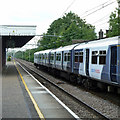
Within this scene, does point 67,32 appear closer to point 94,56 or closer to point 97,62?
point 94,56

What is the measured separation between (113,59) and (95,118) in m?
3.84

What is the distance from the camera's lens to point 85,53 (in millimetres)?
15805

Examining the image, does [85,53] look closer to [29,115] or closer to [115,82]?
[115,82]

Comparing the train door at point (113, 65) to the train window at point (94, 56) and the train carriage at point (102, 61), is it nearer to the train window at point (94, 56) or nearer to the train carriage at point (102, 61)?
the train carriage at point (102, 61)

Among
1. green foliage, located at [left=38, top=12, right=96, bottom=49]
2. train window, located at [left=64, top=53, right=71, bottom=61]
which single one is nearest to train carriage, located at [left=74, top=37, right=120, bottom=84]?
train window, located at [left=64, top=53, right=71, bottom=61]

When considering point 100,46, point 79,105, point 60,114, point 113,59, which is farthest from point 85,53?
point 60,114

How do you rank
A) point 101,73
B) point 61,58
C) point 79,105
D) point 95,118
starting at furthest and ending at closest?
point 61,58, point 101,73, point 79,105, point 95,118

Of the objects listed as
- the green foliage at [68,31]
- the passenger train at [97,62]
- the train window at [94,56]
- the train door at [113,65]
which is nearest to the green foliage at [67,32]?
the green foliage at [68,31]

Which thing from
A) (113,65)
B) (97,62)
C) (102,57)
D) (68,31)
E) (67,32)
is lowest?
(113,65)

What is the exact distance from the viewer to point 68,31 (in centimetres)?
5072

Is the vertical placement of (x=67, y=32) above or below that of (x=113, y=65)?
above

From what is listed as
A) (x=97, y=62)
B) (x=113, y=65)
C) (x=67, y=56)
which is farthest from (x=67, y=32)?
(x=113, y=65)

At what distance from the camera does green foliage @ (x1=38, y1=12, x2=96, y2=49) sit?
49.3 metres

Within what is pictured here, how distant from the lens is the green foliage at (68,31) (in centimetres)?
4928
